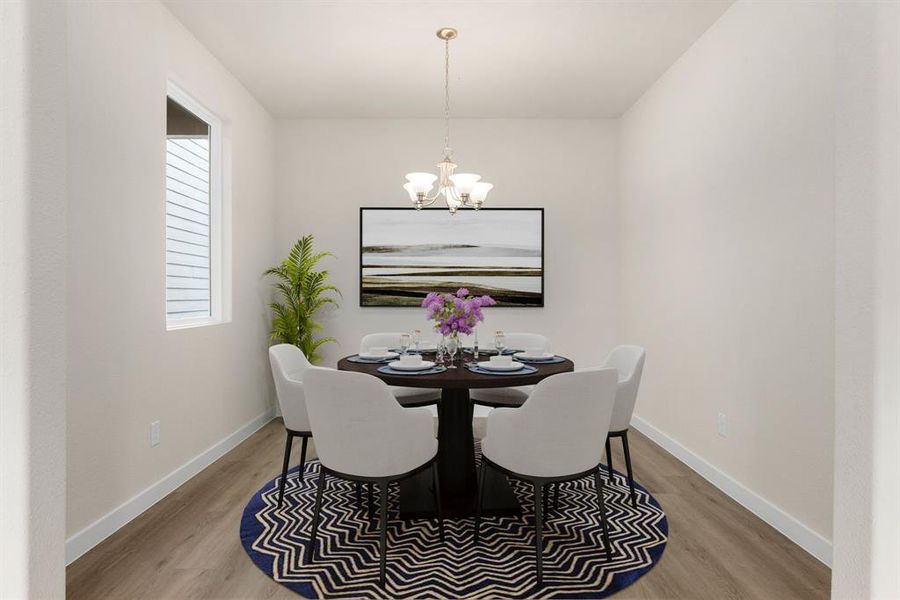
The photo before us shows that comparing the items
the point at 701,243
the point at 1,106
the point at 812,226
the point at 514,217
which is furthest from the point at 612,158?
the point at 1,106

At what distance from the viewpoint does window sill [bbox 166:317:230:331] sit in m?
3.13

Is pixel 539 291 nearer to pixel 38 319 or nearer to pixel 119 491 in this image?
pixel 119 491

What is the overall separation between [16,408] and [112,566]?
1.30 meters

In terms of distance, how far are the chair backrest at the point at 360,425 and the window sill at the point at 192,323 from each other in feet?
4.95

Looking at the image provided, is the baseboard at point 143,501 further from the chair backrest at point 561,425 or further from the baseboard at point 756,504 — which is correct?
the baseboard at point 756,504

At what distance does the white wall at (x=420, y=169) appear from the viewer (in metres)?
4.79

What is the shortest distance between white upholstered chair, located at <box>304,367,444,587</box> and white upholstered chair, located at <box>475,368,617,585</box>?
410 mm

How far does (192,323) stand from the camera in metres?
3.37

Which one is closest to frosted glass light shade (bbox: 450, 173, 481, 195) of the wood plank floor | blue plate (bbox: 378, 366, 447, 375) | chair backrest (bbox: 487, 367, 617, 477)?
blue plate (bbox: 378, 366, 447, 375)

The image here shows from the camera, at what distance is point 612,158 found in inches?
190

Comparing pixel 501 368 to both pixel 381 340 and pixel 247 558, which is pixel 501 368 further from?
pixel 381 340

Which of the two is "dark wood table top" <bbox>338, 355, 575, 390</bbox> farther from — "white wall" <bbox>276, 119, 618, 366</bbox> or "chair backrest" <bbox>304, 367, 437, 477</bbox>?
"white wall" <bbox>276, 119, 618, 366</bbox>

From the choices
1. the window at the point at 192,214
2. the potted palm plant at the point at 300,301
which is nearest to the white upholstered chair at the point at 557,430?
the window at the point at 192,214

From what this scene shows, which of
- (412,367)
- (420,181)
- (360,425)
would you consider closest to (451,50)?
(420,181)
